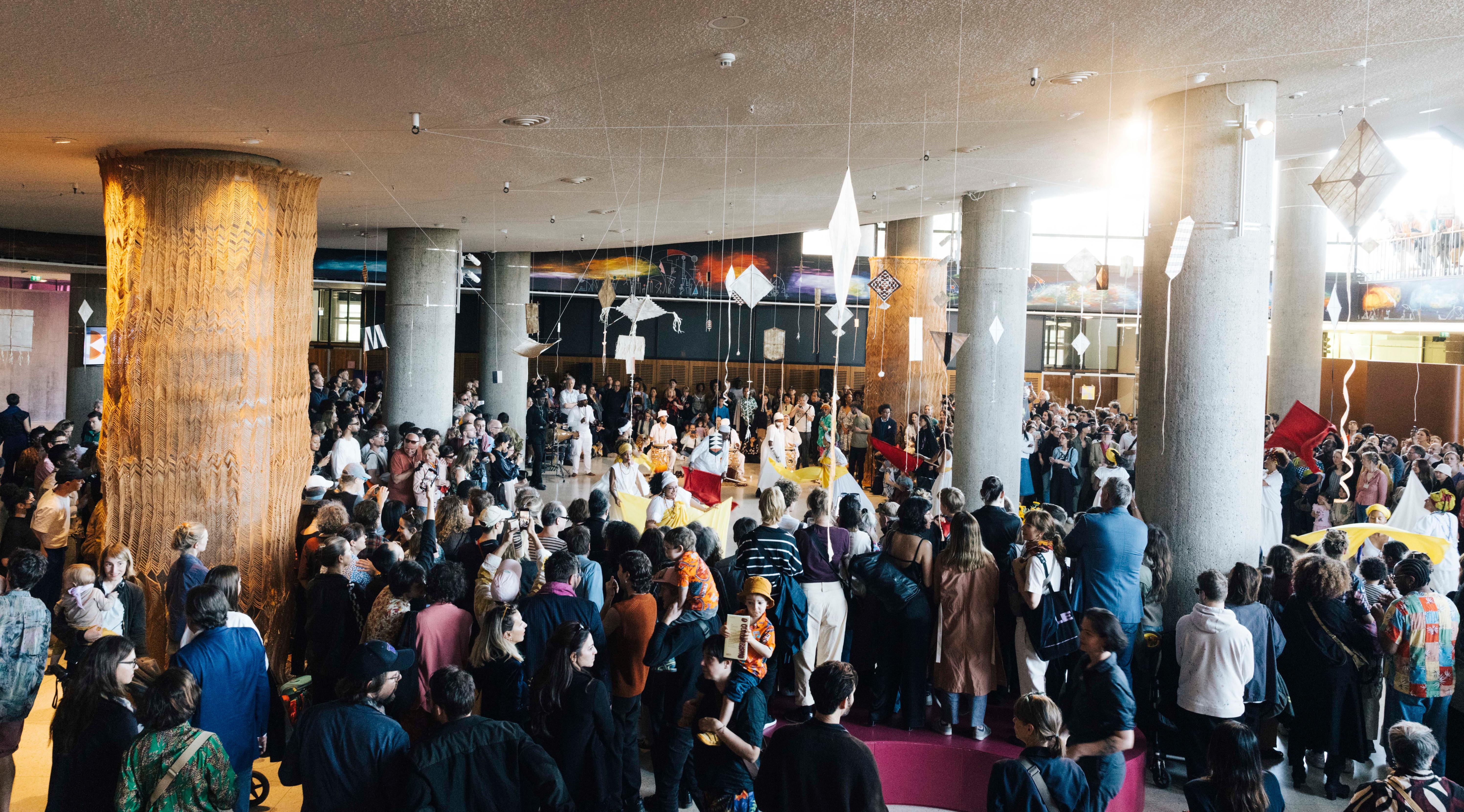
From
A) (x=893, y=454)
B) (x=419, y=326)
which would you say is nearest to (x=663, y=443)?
(x=419, y=326)

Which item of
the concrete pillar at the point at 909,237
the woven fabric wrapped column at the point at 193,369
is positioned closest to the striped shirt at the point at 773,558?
the woven fabric wrapped column at the point at 193,369

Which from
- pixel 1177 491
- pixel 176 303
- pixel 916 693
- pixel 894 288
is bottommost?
pixel 916 693

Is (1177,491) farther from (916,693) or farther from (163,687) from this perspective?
(163,687)

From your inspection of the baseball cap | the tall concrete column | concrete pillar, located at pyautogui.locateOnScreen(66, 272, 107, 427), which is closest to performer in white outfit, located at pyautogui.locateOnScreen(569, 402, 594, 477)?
the tall concrete column

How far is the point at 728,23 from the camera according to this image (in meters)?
5.69

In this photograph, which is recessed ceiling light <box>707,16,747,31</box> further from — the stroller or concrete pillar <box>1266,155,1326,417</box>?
concrete pillar <box>1266,155,1326,417</box>

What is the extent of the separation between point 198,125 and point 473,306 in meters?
18.0

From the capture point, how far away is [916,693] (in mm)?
5922

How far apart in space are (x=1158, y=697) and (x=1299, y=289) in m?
13.1

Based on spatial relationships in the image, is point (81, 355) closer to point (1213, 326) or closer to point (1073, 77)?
point (1073, 77)

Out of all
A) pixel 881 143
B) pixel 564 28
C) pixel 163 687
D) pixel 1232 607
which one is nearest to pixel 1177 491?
pixel 1232 607

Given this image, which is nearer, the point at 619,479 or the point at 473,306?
the point at 619,479

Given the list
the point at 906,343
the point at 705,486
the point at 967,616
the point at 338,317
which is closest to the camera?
the point at 967,616

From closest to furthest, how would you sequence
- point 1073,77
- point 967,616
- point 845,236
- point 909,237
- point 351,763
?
point 351,763 → point 845,236 → point 967,616 → point 1073,77 → point 909,237
